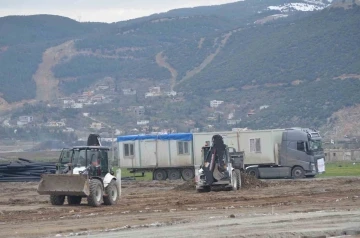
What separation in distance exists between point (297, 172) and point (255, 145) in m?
2.60

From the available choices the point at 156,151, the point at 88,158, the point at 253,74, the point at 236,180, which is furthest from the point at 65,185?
the point at 253,74

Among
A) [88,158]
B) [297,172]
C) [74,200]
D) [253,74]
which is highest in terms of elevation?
[253,74]

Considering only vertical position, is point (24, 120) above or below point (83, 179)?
above

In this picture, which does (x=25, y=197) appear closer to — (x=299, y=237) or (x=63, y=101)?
(x=299, y=237)

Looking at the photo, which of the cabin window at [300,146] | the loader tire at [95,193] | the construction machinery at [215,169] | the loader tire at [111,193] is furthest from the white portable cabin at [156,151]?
the loader tire at [95,193]

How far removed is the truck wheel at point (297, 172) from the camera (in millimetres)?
51406

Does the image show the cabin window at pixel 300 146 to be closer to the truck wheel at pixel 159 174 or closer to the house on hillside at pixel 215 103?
the truck wheel at pixel 159 174

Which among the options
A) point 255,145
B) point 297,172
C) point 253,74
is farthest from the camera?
point 253,74

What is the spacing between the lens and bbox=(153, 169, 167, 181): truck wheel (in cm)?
5484

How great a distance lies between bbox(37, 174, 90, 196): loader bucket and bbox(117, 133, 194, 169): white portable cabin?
73.9 feet

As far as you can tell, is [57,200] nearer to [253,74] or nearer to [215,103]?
[215,103]

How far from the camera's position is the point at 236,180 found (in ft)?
134

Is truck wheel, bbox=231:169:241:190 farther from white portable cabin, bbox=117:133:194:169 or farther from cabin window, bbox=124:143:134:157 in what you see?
cabin window, bbox=124:143:134:157

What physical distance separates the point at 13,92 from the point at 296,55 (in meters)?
53.3
